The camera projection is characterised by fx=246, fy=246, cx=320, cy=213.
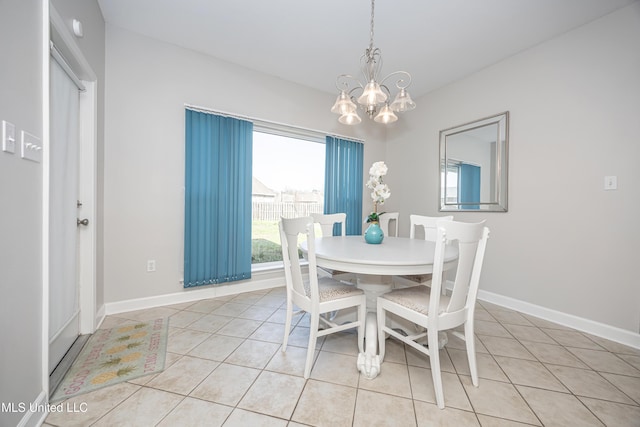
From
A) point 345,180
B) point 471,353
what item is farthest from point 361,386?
point 345,180

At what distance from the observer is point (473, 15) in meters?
2.05

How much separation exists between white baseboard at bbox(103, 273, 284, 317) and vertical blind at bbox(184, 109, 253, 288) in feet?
0.39

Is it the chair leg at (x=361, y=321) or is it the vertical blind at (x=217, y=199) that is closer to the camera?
the chair leg at (x=361, y=321)

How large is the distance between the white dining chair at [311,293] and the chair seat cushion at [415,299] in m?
0.23

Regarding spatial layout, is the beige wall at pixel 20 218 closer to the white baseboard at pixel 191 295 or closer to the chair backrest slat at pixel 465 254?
the white baseboard at pixel 191 295

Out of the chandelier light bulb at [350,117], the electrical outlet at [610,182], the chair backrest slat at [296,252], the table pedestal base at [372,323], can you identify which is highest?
the chandelier light bulb at [350,117]

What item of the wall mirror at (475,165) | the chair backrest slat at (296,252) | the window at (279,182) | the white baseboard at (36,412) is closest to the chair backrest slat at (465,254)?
the chair backrest slat at (296,252)

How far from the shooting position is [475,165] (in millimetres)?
2924

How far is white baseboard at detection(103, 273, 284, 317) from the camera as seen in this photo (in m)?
2.30

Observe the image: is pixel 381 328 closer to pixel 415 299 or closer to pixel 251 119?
pixel 415 299

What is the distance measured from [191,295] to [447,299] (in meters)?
2.45

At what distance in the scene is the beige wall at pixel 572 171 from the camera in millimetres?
1932

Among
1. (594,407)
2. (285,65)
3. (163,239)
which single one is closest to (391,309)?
(594,407)

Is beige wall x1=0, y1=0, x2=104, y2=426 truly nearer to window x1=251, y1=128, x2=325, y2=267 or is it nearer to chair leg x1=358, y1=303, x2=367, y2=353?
chair leg x1=358, y1=303, x2=367, y2=353
